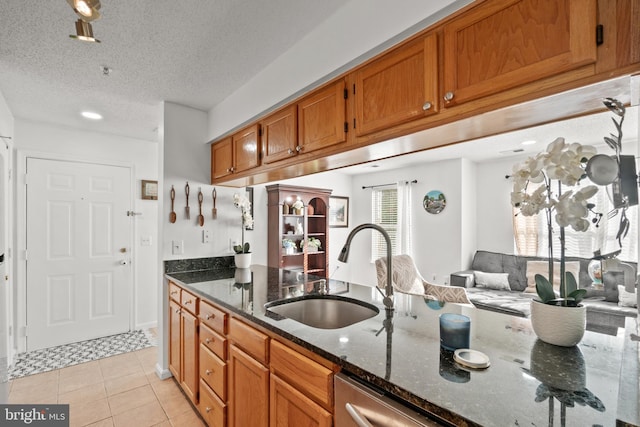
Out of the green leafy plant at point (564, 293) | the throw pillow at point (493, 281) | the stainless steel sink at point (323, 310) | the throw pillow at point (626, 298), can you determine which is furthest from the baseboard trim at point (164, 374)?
the throw pillow at point (626, 298)

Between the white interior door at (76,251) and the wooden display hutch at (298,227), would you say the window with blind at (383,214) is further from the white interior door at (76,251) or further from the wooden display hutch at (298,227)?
the white interior door at (76,251)

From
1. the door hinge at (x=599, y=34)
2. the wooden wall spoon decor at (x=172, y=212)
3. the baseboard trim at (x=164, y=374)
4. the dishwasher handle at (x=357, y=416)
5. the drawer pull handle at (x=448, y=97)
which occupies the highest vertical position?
the door hinge at (x=599, y=34)

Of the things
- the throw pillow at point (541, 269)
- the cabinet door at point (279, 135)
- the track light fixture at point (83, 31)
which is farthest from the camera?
the throw pillow at point (541, 269)

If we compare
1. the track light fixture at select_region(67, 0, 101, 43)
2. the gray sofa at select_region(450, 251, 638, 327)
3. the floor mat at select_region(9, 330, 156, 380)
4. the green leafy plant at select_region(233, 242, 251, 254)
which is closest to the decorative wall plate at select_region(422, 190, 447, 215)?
the gray sofa at select_region(450, 251, 638, 327)

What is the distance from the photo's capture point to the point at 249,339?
1.47 m

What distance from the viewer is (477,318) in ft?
4.72

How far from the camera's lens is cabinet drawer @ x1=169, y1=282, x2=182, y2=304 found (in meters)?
2.43

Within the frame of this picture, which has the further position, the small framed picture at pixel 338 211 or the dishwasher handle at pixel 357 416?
the small framed picture at pixel 338 211

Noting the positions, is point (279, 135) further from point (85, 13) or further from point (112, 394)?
point (112, 394)

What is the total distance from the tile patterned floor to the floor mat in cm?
12

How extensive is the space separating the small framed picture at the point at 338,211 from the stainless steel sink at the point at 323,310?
3977 mm

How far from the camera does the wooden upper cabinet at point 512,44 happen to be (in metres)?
0.87

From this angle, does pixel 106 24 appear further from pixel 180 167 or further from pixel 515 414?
pixel 515 414

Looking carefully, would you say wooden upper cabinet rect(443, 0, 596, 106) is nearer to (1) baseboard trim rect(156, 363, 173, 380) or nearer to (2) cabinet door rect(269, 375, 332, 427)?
(2) cabinet door rect(269, 375, 332, 427)
